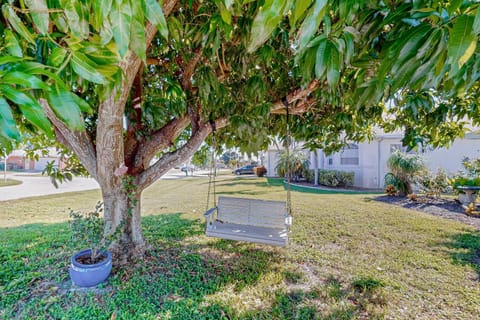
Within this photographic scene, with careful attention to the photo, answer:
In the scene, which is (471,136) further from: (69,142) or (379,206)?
(69,142)

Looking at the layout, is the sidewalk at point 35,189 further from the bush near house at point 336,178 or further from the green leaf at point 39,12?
the bush near house at point 336,178

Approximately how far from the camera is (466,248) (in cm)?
471

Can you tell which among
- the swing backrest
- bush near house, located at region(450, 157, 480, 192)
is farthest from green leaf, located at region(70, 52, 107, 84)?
bush near house, located at region(450, 157, 480, 192)

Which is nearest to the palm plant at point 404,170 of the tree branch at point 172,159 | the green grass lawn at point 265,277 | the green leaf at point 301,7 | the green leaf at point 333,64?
the green grass lawn at point 265,277

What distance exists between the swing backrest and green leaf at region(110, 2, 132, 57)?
168 inches

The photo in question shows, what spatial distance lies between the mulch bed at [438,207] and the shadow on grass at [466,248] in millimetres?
1183

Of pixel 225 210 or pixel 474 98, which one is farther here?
pixel 225 210

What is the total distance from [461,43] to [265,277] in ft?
11.6

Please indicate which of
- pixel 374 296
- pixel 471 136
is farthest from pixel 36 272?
pixel 471 136

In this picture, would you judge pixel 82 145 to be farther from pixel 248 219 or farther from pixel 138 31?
pixel 248 219

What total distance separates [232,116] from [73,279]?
9.91ft

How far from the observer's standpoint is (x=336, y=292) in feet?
10.4

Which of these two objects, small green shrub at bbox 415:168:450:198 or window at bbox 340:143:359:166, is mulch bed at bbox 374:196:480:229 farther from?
window at bbox 340:143:359:166

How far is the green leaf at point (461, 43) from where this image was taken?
0.82 metres
